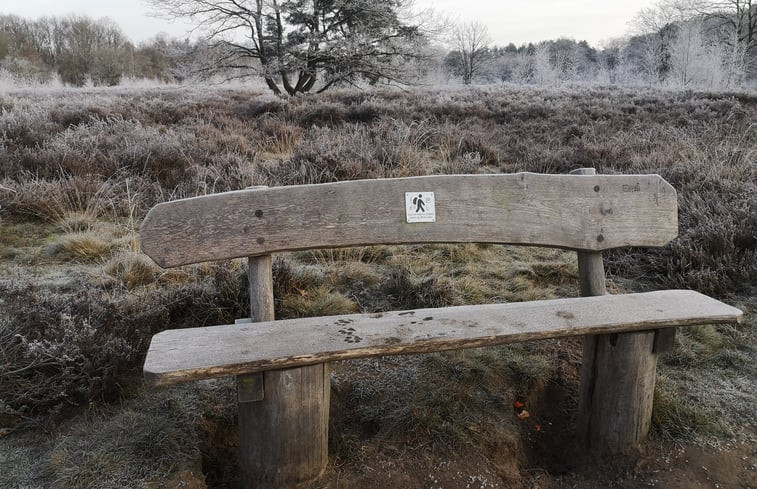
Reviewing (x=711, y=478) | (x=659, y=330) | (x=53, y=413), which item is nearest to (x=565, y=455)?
(x=711, y=478)

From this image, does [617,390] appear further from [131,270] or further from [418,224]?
[131,270]

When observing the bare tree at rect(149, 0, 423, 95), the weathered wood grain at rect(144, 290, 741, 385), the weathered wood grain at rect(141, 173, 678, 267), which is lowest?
the weathered wood grain at rect(144, 290, 741, 385)

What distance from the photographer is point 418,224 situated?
90.8 inches

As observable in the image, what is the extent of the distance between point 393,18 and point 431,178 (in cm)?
1569

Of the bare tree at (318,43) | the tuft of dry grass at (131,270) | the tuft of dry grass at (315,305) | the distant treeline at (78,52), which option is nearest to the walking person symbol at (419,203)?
the tuft of dry grass at (315,305)

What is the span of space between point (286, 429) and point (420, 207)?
3.61 feet

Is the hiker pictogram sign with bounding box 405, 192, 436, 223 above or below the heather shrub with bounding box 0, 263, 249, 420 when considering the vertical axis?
above

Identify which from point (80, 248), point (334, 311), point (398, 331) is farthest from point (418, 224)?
point (80, 248)

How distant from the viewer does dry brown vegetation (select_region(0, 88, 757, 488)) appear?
2.18 m

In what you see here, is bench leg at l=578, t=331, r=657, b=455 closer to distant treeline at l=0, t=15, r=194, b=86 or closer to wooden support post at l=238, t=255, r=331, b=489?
wooden support post at l=238, t=255, r=331, b=489

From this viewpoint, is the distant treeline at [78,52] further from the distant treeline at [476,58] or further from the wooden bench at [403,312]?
the wooden bench at [403,312]

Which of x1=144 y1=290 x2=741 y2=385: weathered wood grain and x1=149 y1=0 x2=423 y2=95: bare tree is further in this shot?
x1=149 y1=0 x2=423 y2=95: bare tree

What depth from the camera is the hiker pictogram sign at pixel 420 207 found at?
2.28 metres

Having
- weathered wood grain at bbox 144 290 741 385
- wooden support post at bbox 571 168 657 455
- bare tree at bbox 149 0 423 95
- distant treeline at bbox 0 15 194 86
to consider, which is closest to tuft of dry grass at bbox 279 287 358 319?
weathered wood grain at bbox 144 290 741 385
